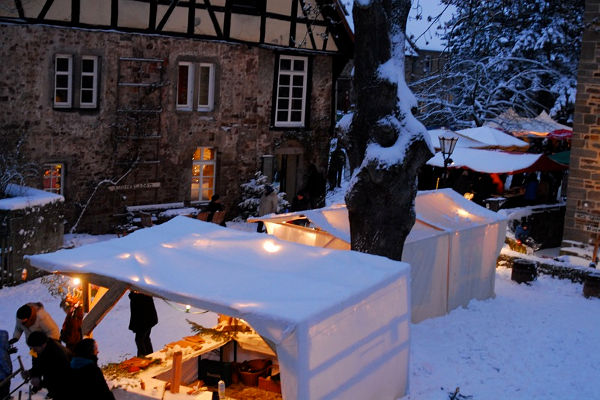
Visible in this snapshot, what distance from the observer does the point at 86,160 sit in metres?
16.2

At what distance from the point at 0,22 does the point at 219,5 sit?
4862 mm

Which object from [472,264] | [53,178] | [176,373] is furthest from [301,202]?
[176,373]

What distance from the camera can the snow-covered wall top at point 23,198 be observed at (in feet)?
39.1

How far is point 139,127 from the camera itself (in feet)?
55.5

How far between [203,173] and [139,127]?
2.11m

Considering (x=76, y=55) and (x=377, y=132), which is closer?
(x=377, y=132)

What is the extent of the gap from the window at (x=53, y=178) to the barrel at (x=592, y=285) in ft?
32.2

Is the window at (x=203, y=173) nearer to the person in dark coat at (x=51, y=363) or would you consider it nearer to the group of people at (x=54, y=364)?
the group of people at (x=54, y=364)

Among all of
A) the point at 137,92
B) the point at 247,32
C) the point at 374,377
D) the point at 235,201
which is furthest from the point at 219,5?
the point at 374,377

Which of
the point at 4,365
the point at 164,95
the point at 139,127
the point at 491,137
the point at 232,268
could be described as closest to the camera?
the point at 4,365

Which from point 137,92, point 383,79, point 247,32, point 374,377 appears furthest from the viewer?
point 247,32

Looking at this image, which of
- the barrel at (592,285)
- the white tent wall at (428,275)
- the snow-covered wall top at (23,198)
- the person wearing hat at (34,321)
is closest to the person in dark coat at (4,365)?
the person wearing hat at (34,321)

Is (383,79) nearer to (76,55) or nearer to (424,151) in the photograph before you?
(424,151)

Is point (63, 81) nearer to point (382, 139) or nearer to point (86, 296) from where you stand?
point (382, 139)
